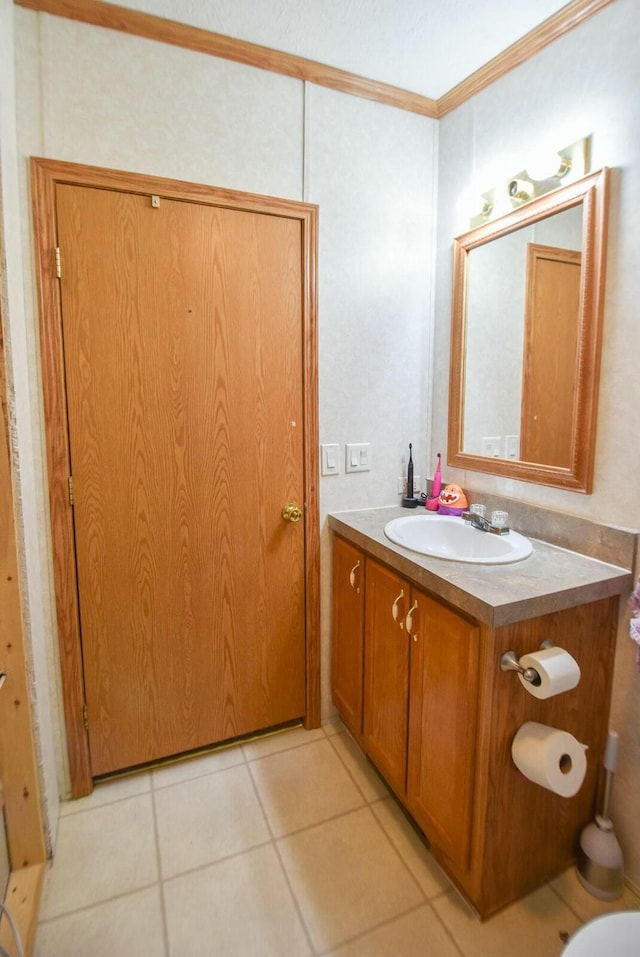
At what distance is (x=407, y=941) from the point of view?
1.24 meters

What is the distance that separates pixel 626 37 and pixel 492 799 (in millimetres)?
2046

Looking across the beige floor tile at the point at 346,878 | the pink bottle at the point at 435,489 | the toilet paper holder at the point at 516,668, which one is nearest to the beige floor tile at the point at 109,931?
the beige floor tile at the point at 346,878

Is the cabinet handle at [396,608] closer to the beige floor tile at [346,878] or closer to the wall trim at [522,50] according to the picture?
the beige floor tile at [346,878]

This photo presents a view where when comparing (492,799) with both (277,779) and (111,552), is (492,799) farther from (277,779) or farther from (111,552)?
(111,552)

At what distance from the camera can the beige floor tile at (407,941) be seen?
121cm

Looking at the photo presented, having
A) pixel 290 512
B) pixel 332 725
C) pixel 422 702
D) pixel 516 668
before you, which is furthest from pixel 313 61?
pixel 332 725

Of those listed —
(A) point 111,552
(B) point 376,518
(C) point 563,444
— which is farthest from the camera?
(B) point 376,518

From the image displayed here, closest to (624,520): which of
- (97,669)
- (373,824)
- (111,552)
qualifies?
(373,824)

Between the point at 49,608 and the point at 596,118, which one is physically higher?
the point at 596,118

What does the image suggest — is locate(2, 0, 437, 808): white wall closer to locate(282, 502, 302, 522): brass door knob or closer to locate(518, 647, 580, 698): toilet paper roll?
locate(282, 502, 302, 522): brass door knob

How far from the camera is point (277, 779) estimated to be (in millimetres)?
1773

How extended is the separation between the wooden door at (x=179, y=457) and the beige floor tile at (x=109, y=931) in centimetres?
49

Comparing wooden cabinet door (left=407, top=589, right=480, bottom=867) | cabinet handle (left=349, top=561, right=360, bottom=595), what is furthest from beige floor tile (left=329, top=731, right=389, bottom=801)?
cabinet handle (left=349, top=561, right=360, bottom=595)

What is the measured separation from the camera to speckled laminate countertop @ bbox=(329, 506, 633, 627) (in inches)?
44.7
